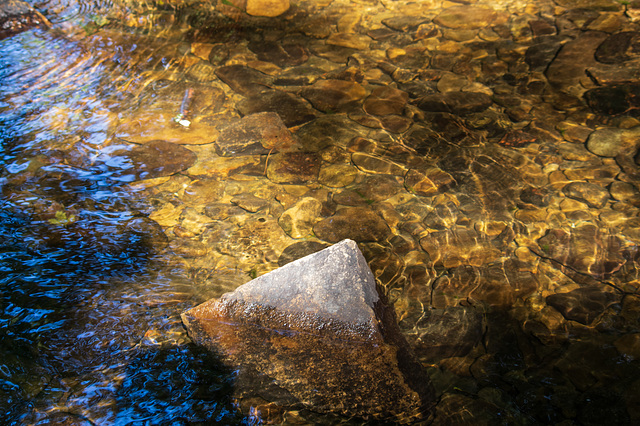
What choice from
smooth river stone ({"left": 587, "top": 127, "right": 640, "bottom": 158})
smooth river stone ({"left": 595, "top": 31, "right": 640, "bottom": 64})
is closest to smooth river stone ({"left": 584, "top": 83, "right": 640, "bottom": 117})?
smooth river stone ({"left": 587, "top": 127, "right": 640, "bottom": 158})

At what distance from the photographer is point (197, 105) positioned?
461 cm

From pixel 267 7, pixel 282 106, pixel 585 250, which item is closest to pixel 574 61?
pixel 585 250

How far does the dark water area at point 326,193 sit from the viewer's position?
241 centimetres

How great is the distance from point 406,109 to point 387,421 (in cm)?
318

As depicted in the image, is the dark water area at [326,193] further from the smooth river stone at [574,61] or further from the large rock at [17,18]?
the large rock at [17,18]

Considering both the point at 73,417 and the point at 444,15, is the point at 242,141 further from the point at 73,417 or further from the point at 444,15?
the point at 444,15

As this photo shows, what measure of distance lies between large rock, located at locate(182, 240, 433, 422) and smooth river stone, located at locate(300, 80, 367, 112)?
7.78ft

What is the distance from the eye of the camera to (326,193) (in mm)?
3641

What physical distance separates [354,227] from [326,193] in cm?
47

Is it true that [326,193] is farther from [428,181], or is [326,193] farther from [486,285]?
[486,285]

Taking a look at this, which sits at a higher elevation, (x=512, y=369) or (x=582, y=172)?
(x=582, y=172)

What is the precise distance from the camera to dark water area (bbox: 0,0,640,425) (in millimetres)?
2414

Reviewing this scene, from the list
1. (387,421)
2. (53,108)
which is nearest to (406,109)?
(387,421)

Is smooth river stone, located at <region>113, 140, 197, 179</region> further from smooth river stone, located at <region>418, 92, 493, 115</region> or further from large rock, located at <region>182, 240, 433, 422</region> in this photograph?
smooth river stone, located at <region>418, 92, 493, 115</region>
